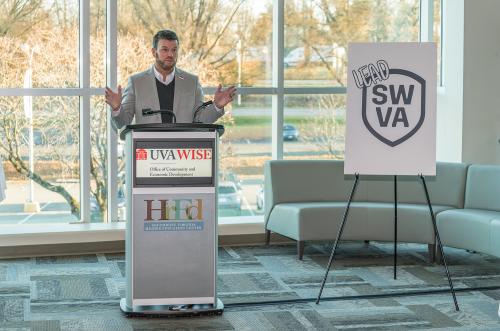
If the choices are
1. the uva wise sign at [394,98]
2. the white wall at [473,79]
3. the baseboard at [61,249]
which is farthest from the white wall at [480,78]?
the baseboard at [61,249]

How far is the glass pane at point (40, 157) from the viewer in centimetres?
764

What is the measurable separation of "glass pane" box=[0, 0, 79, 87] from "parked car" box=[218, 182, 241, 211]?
5.71 feet

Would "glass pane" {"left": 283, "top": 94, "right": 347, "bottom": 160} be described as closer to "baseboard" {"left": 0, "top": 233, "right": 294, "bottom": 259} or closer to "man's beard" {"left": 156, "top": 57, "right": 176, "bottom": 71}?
"baseboard" {"left": 0, "top": 233, "right": 294, "bottom": 259}

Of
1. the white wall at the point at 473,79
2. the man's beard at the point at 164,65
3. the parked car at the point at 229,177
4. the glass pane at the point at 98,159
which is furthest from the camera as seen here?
the parked car at the point at 229,177

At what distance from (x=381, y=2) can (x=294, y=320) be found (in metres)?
4.45

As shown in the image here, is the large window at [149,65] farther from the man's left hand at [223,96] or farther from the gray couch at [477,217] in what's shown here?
the man's left hand at [223,96]

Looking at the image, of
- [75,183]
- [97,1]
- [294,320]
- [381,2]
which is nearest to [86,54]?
[97,1]

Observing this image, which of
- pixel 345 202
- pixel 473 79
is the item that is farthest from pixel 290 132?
pixel 473 79

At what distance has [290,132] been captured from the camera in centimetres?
848

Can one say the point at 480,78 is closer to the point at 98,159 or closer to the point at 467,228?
the point at 467,228

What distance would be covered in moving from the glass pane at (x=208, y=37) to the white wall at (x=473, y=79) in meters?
1.78

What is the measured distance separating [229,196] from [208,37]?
155 cm

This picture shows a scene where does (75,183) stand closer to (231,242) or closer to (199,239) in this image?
(231,242)

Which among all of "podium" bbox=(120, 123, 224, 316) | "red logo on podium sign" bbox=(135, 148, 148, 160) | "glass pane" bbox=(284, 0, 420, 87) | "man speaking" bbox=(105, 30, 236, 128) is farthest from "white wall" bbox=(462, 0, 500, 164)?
"red logo on podium sign" bbox=(135, 148, 148, 160)
